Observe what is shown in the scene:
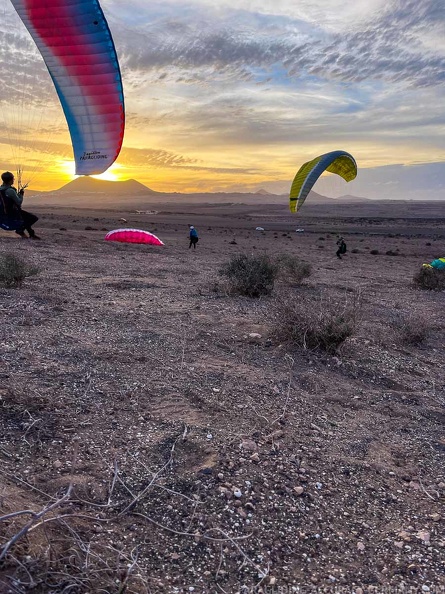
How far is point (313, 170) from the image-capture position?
723 inches

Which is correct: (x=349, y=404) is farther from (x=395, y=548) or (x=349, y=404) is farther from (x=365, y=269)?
(x=365, y=269)

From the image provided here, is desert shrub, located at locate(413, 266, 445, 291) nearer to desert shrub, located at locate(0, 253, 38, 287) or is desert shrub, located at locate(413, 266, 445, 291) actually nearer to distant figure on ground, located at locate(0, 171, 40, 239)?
distant figure on ground, located at locate(0, 171, 40, 239)

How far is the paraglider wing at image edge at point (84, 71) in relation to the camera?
7.58 m

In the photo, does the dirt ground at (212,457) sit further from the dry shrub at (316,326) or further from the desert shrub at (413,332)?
the dry shrub at (316,326)

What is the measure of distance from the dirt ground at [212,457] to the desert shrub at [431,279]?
6.73 m

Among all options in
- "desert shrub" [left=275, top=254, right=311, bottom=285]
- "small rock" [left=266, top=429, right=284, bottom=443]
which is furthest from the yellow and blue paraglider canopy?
"small rock" [left=266, top=429, right=284, bottom=443]

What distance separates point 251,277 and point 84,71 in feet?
18.5

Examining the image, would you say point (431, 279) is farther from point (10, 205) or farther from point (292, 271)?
point (10, 205)

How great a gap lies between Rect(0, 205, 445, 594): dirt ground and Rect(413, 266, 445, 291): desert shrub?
22.1 ft

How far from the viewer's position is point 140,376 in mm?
5617

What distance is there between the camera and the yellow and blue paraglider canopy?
1845 centimetres

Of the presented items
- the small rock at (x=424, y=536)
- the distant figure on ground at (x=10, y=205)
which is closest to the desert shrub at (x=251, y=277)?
the distant figure on ground at (x=10, y=205)

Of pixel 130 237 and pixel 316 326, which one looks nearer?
pixel 316 326

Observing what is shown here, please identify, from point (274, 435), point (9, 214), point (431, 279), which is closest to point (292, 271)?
point (431, 279)
